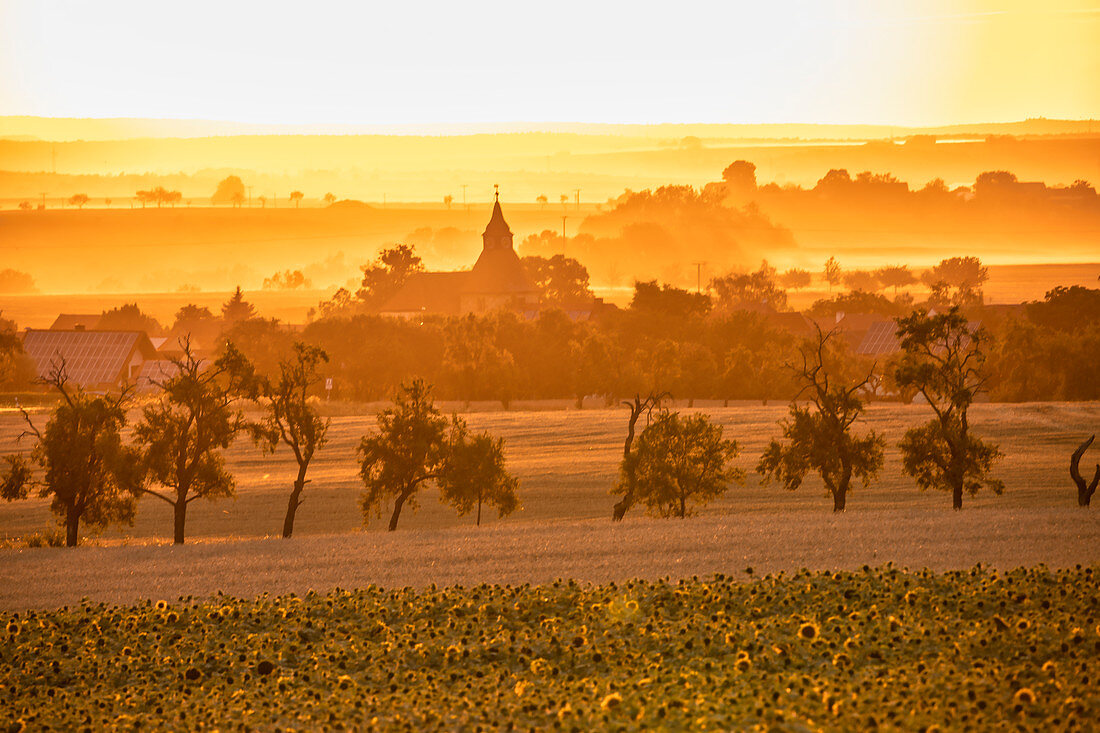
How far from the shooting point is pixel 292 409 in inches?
1523

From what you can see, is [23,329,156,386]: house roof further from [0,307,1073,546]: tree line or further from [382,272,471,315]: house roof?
[0,307,1073,546]: tree line

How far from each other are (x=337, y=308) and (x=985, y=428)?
379 feet

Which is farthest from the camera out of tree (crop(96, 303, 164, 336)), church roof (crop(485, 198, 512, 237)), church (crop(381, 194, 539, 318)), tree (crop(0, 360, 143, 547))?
church roof (crop(485, 198, 512, 237))

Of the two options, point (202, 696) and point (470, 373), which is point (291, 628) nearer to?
point (202, 696)

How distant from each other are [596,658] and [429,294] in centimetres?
15048

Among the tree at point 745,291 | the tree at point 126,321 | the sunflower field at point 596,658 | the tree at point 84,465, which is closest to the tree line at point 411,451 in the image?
the tree at point 84,465

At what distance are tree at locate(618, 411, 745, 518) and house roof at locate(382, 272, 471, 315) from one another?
121 m

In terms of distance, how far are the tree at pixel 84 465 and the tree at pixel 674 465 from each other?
1466 cm

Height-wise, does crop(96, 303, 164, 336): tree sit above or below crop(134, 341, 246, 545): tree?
above

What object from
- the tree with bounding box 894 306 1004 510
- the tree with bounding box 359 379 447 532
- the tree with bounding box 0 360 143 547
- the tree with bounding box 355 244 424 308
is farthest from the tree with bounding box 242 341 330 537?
the tree with bounding box 355 244 424 308

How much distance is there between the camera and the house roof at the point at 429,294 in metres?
161

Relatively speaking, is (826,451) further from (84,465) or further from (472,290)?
(472,290)

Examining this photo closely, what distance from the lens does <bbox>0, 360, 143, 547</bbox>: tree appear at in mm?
35812

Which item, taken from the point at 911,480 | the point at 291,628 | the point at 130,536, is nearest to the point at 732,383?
the point at 911,480
